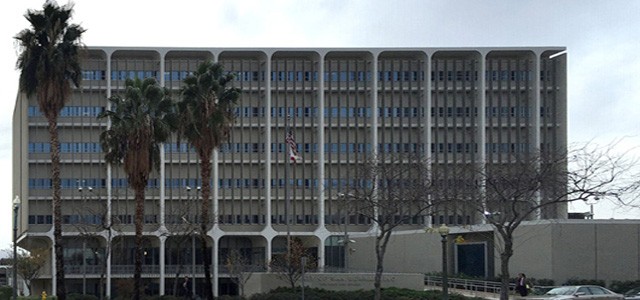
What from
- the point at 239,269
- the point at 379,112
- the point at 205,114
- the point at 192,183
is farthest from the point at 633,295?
→ the point at 192,183

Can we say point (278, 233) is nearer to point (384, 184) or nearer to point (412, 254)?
point (412, 254)

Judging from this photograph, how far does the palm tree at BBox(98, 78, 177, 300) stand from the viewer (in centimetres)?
5462

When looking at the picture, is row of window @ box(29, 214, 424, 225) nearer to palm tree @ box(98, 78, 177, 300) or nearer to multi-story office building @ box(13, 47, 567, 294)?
multi-story office building @ box(13, 47, 567, 294)

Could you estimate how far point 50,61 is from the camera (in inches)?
2014

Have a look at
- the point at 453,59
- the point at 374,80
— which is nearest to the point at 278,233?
the point at 374,80

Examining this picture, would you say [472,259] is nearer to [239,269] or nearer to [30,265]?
[239,269]

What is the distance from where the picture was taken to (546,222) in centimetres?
6425

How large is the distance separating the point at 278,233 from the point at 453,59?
24.0m

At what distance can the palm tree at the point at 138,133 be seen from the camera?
54.6 meters

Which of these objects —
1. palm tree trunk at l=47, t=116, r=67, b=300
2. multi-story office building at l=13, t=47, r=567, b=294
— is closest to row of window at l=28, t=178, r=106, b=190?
multi-story office building at l=13, t=47, r=567, b=294

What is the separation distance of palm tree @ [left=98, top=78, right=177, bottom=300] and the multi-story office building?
4856cm

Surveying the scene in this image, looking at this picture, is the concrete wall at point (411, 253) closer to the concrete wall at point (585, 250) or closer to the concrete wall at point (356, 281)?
the concrete wall at point (356, 281)

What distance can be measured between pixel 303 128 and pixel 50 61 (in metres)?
55.9

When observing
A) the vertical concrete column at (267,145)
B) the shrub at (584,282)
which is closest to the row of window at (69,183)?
the vertical concrete column at (267,145)
